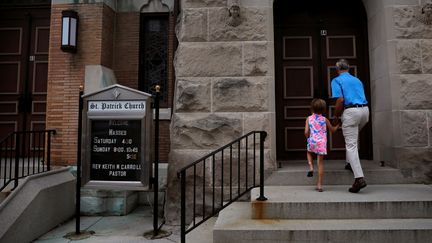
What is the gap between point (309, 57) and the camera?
6.50 metres

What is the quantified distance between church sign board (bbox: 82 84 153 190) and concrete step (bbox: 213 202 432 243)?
174 cm

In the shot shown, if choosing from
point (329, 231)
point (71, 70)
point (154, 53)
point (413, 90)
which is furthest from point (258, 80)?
point (71, 70)

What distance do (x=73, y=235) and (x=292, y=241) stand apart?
11.7 feet

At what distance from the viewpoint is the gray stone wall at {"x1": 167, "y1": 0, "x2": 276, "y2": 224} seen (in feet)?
17.7

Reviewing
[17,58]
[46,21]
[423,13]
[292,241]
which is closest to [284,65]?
[423,13]

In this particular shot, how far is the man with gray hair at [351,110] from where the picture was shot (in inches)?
175

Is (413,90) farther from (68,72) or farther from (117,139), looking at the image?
(68,72)

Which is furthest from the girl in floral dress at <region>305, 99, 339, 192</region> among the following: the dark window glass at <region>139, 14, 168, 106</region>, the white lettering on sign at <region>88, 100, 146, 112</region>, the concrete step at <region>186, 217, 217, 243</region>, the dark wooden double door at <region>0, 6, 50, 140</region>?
the dark wooden double door at <region>0, 6, 50, 140</region>

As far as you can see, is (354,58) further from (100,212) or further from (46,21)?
(46,21)

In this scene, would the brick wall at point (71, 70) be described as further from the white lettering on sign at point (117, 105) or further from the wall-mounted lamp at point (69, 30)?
the white lettering on sign at point (117, 105)

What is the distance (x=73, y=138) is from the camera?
6836mm

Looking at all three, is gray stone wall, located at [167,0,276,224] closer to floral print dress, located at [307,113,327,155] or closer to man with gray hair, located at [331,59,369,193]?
floral print dress, located at [307,113,327,155]

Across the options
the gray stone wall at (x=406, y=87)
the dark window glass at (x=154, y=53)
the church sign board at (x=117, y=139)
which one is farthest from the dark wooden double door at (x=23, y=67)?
the gray stone wall at (x=406, y=87)

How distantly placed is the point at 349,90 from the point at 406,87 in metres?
1.55
